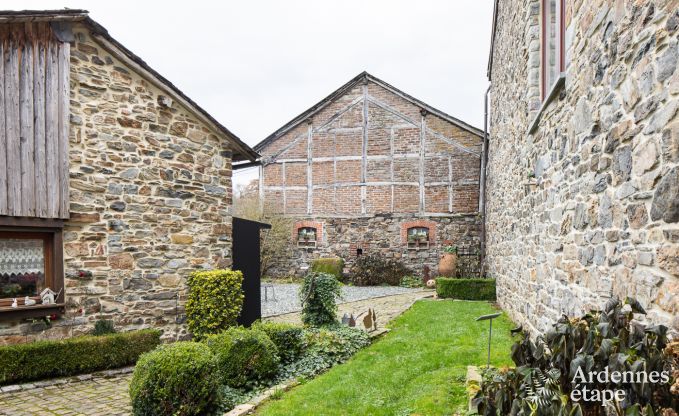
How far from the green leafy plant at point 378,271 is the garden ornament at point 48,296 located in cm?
1117

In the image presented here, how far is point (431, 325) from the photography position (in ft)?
26.1

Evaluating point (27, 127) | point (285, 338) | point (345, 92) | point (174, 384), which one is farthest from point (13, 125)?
point (345, 92)

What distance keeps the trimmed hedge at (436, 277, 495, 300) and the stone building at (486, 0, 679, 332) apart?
5102mm

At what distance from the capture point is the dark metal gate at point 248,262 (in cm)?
834

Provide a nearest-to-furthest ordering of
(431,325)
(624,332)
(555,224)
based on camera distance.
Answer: (624,332) → (555,224) → (431,325)

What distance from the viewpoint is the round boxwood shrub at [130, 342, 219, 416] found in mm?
4094

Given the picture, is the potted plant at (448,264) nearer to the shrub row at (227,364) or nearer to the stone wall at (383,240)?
the stone wall at (383,240)

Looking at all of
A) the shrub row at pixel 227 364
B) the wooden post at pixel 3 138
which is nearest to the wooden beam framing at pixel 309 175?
the shrub row at pixel 227 364

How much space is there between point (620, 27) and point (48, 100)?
6673 mm

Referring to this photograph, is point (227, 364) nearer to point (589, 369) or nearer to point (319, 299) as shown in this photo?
point (319, 299)

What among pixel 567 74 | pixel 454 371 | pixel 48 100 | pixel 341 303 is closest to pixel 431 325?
pixel 454 371

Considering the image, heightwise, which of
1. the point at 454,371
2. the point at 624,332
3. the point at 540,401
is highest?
the point at 624,332

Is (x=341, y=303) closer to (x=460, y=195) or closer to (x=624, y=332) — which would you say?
(x=460, y=195)


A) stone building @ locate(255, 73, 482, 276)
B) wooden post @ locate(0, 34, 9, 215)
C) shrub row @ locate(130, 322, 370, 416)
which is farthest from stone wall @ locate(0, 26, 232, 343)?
stone building @ locate(255, 73, 482, 276)
